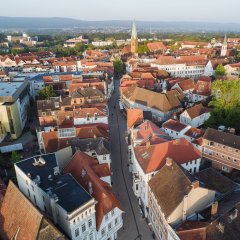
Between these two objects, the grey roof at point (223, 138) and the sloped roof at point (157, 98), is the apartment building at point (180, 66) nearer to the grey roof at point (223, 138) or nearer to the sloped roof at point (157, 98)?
the sloped roof at point (157, 98)

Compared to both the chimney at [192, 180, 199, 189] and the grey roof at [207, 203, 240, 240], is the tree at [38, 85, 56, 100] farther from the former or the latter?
the grey roof at [207, 203, 240, 240]

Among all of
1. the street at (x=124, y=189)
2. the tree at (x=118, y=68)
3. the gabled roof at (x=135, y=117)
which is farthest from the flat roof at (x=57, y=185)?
the tree at (x=118, y=68)

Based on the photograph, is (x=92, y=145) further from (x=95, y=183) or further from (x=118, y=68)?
(x=118, y=68)

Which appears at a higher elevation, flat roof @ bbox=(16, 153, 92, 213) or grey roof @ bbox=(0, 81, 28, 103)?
flat roof @ bbox=(16, 153, 92, 213)

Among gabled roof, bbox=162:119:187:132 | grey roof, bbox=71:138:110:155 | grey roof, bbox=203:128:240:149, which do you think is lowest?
gabled roof, bbox=162:119:187:132

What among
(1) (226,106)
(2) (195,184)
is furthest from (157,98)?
(2) (195,184)

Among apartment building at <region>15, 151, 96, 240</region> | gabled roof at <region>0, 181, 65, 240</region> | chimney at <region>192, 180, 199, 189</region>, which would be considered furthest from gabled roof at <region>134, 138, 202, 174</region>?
gabled roof at <region>0, 181, 65, 240</region>

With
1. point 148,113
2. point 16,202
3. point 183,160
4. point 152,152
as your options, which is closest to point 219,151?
point 183,160
